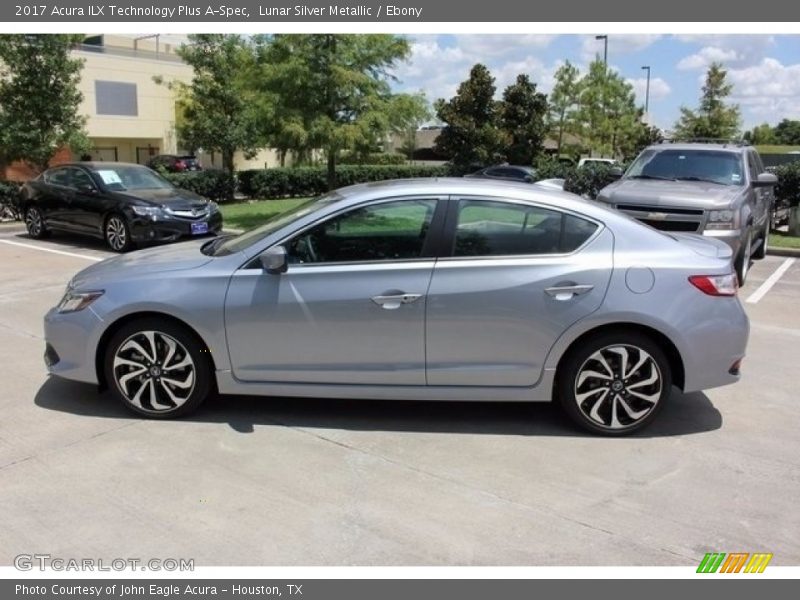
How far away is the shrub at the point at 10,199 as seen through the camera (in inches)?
604

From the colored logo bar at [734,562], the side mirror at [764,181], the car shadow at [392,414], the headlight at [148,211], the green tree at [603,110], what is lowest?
the colored logo bar at [734,562]

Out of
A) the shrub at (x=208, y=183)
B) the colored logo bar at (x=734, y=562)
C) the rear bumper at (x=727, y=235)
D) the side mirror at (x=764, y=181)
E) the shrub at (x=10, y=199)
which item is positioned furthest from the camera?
the shrub at (x=208, y=183)

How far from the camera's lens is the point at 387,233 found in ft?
14.7

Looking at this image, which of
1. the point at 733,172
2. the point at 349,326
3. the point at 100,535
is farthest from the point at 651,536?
the point at 733,172

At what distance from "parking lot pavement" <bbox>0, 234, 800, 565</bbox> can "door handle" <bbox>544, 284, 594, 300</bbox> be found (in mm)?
912

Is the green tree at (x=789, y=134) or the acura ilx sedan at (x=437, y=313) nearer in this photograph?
the acura ilx sedan at (x=437, y=313)

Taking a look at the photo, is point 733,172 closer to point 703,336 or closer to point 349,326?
point 703,336

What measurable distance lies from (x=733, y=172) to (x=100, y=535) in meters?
9.28

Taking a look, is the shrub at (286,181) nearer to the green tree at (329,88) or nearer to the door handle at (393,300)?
the green tree at (329,88)

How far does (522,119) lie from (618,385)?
31.1 m

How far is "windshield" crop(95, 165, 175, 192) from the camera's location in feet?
40.1

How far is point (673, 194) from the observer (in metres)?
8.77

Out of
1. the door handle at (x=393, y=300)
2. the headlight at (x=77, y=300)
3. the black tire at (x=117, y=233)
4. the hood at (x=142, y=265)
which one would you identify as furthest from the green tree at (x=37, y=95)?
the door handle at (x=393, y=300)

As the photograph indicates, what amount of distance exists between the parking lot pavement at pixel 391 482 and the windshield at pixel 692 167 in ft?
16.7
